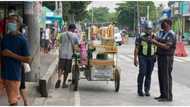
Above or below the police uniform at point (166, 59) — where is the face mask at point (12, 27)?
above

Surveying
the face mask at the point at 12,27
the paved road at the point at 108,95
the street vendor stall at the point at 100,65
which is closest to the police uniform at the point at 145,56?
the paved road at the point at 108,95

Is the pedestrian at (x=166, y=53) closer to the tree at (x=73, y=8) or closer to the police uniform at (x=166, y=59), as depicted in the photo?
the police uniform at (x=166, y=59)

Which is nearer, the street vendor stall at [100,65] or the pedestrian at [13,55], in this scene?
the pedestrian at [13,55]

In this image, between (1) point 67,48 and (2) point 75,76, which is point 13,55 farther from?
(1) point 67,48

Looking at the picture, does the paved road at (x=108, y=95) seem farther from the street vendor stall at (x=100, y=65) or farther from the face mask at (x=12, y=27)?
the face mask at (x=12, y=27)

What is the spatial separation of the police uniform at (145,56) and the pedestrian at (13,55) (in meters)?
4.47

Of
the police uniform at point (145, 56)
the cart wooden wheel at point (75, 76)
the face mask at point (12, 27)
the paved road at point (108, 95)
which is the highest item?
the face mask at point (12, 27)

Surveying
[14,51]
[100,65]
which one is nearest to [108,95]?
[100,65]

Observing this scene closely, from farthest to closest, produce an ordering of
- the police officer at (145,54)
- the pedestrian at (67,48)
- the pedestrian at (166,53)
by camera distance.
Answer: the pedestrian at (67,48)
the police officer at (145,54)
the pedestrian at (166,53)

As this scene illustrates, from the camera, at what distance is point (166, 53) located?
42.1 ft

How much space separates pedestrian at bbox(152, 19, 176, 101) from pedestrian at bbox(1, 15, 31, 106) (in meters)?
4.03

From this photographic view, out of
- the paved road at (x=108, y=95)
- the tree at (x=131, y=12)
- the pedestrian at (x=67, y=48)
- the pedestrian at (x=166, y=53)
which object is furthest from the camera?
the tree at (x=131, y=12)

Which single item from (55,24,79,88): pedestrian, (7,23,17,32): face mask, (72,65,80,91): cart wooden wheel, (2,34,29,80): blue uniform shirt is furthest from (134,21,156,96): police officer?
(7,23,17,32): face mask

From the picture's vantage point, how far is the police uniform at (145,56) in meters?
13.6
